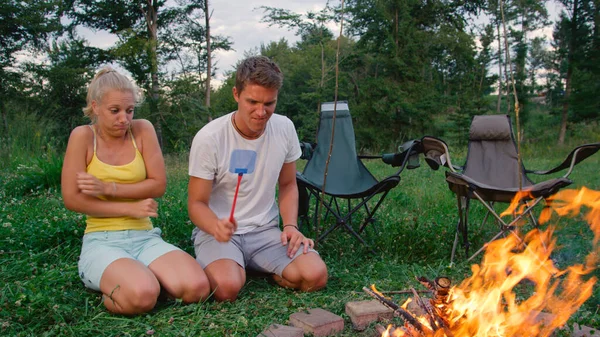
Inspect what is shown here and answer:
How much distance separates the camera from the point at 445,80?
1722 centimetres

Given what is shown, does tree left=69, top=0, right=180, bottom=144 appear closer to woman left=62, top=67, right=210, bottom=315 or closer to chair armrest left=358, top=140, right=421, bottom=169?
chair armrest left=358, top=140, right=421, bottom=169

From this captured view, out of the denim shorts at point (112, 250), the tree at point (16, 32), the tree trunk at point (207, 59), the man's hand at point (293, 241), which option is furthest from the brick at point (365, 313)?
the tree trunk at point (207, 59)

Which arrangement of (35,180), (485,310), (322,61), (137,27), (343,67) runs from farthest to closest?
1. (343,67)
2. (137,27)
3. (322,61)
4. (35,180)
5. (485,310)

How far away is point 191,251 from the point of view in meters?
2.98

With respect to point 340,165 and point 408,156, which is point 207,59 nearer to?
point 340,165

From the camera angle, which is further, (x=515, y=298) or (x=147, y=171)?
(x=147, y=171)

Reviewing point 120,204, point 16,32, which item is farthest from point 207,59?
point 120,204

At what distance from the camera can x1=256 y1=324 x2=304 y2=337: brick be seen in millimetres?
1817

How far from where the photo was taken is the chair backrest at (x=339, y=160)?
148 inches

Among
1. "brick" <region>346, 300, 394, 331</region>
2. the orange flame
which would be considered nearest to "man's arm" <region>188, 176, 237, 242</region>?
"brick" <region>346, 300, 394, 331</region>

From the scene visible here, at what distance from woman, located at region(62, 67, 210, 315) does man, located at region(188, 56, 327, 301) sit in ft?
0.60

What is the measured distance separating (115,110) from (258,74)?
739 millimetres

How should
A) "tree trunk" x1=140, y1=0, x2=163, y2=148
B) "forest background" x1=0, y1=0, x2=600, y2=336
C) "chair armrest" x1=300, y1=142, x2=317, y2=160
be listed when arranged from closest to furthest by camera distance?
"chair armrest" x1=300, y1=142, x2=317, y2=160
"forest background" x1=0, y1=0, x2=600, y2=336
"tree trunk" x1=140, y1=0, x2=163, y2=148

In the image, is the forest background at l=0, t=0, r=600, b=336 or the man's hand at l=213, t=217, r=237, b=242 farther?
the forest background at l=0, t=0, r=600, b=336
